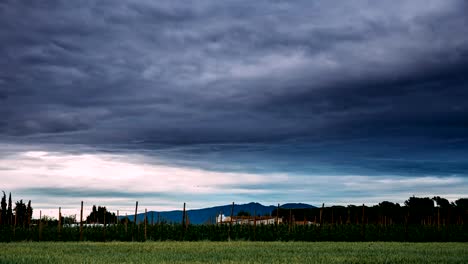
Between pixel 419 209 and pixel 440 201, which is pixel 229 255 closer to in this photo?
pixel 419 209

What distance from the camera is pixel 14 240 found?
40156 millimetres

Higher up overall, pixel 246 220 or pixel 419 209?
pixel 419 209

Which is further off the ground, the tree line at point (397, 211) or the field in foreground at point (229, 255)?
the tree line at point (397, 211)

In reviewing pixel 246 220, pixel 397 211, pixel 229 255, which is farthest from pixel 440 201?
pixel 229 255

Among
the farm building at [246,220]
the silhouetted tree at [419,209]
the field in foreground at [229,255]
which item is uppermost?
the silhouetted tree at [419,209]

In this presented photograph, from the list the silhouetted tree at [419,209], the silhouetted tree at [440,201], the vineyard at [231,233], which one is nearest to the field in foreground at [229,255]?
the vineyard at [231,233]

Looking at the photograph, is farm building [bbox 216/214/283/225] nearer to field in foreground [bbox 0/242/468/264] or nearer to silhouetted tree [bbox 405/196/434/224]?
field in foreground [bbox 0/242/468/264]

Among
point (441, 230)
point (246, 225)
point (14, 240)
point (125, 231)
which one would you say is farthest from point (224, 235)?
point (441, 230)

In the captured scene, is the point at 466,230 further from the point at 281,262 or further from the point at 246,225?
the point at 281,262

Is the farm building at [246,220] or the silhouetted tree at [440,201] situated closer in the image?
the farm building at [246,220]

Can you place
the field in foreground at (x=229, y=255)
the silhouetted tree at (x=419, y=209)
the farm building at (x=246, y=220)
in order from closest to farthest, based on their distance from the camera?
the field in foreground at (x=229, y=255)
the farm building at (x=246, y=220)
the silhouetted tree at (x=419, y=209)

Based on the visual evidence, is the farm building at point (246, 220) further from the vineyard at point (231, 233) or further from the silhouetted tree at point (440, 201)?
the silhouetted tree at point (440, 201)

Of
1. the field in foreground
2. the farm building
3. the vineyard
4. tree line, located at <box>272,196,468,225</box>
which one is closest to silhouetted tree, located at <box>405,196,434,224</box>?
tree line, located at <box>272,196,468,225</box>

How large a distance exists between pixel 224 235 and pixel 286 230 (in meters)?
4.66
